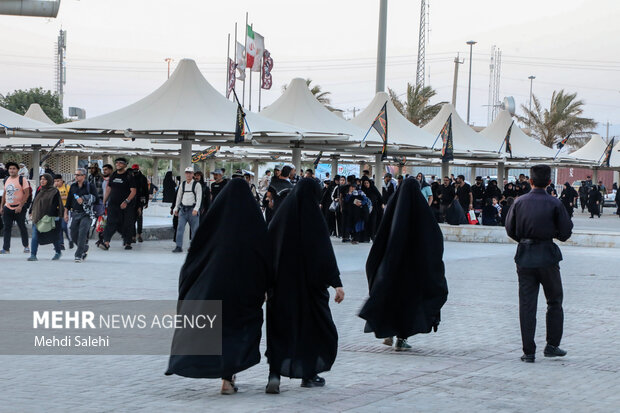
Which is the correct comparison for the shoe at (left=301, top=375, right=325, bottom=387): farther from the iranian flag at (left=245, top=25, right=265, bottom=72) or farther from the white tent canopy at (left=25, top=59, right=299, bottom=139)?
the iranian flag at (left=245, top=25, right=265, bottom=72)

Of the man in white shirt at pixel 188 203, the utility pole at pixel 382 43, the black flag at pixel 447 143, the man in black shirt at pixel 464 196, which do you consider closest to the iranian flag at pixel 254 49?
the black flag at pixel 447 143

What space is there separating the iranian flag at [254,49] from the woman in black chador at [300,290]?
28392 mm

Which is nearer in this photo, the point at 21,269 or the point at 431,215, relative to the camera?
the point at 431,215

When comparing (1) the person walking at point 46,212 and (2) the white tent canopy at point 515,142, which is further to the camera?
(2) the white tent canopy at point 515,142

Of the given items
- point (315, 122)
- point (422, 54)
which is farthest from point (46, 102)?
point (315, 122)

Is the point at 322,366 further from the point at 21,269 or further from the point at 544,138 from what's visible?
the point at 544,138

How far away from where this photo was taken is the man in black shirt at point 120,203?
17.3m

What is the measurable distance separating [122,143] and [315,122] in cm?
1275

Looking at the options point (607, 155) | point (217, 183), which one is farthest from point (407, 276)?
point (607, 155)

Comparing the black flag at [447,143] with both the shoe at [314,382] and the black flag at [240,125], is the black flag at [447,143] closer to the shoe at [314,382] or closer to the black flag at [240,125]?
the black flag at [240,125]

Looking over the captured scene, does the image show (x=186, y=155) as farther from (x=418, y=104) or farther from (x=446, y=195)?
(x=418, y=104)

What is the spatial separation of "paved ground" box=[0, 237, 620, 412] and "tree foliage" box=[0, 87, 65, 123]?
58.3 meters

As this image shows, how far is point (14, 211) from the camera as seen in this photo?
1599 cm

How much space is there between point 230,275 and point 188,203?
1158 centimetres
